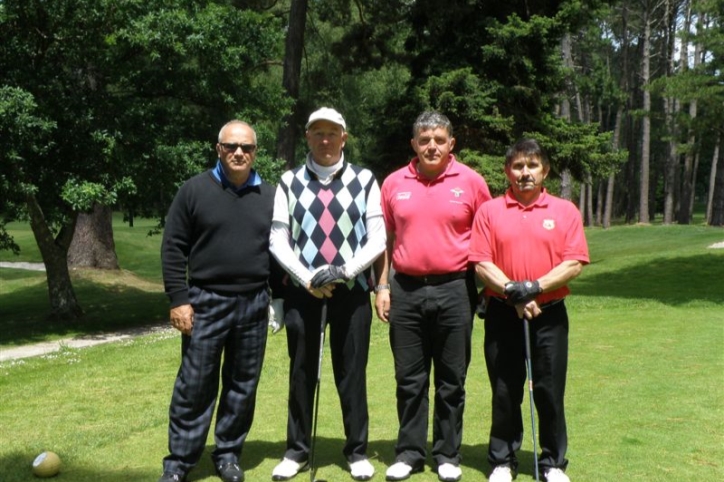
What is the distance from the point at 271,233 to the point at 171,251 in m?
0.58

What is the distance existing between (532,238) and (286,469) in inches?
76.0

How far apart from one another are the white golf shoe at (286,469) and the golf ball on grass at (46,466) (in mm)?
1282

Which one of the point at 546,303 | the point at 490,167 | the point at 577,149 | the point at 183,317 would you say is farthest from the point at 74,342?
the point at 577,149

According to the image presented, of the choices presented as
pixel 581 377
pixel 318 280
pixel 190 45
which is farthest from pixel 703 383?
pixel 190 45

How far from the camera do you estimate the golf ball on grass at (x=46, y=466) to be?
183 inches

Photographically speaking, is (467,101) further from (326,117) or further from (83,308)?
(326,117)

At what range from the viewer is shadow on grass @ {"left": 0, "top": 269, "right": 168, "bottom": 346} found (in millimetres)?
14609

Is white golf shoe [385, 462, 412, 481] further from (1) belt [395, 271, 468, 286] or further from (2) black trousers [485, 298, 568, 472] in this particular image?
(1) belt [395, 271, 468, 286]

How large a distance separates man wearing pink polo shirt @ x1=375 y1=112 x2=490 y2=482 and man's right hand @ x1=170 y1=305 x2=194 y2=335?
112 cm

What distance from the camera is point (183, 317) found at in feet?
15.1

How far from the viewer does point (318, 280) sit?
4469 mm

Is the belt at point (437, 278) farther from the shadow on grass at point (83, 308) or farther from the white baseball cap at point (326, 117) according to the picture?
the shadow on grass at point (83, 308)

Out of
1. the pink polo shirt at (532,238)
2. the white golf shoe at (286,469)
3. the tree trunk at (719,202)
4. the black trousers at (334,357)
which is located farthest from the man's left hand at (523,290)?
the tree trunk at (719,202)

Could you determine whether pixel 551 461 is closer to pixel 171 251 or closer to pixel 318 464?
pixel 318 464
